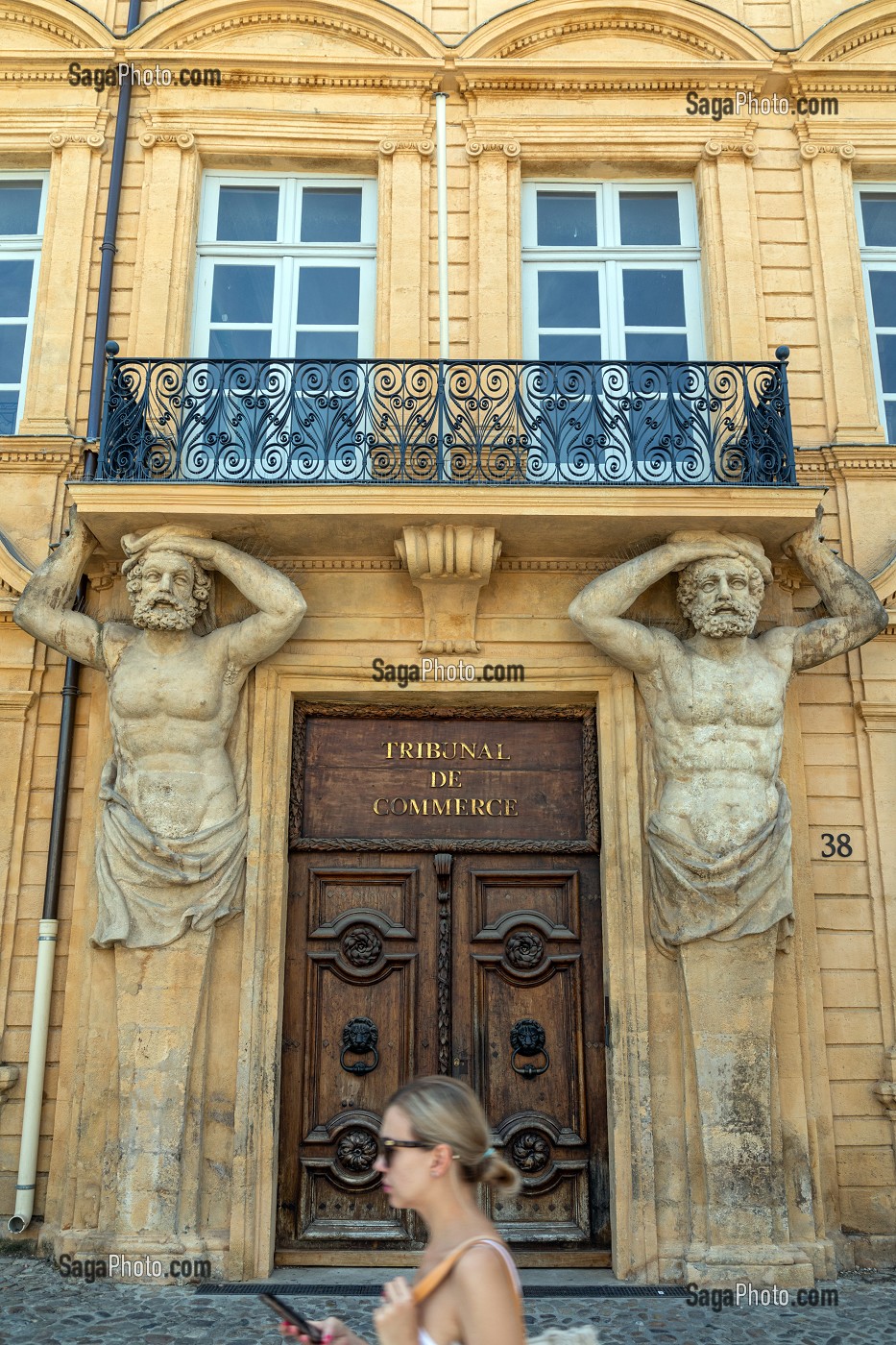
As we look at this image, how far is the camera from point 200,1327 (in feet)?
17.3

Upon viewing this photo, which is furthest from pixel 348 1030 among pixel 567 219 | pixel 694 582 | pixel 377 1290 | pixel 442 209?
pixel 567 219

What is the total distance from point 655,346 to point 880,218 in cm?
194

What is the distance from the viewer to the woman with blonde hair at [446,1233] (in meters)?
2.10

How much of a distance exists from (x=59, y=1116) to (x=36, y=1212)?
0.51 m

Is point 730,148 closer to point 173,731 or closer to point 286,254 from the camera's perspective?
point 286,254

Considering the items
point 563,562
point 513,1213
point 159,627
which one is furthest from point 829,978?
point 159,627

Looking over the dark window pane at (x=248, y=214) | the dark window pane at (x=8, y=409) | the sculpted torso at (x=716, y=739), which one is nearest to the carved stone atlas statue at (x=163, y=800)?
the dark window pane at (x=8, y=409)

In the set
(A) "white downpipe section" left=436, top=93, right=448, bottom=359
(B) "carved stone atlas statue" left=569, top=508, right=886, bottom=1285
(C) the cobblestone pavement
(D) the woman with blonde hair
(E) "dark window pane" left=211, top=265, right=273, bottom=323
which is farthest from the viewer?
(E) "dark window pane" left=211, top=265, right=273, bottom=323

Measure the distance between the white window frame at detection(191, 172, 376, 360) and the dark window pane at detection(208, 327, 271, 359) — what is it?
45mm

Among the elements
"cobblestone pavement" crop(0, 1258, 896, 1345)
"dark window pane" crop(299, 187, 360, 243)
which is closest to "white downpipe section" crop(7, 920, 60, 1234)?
"cobblestone pavement" crop(0, 1258, 896, 1345)

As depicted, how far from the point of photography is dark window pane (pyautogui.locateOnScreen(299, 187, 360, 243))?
326 inches

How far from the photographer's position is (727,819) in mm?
6320

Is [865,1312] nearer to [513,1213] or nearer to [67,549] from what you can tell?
[513,1213]

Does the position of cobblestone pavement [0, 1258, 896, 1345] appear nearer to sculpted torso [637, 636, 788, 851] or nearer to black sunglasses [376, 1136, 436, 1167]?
sculpted torso [637, 636, 788, 851]
